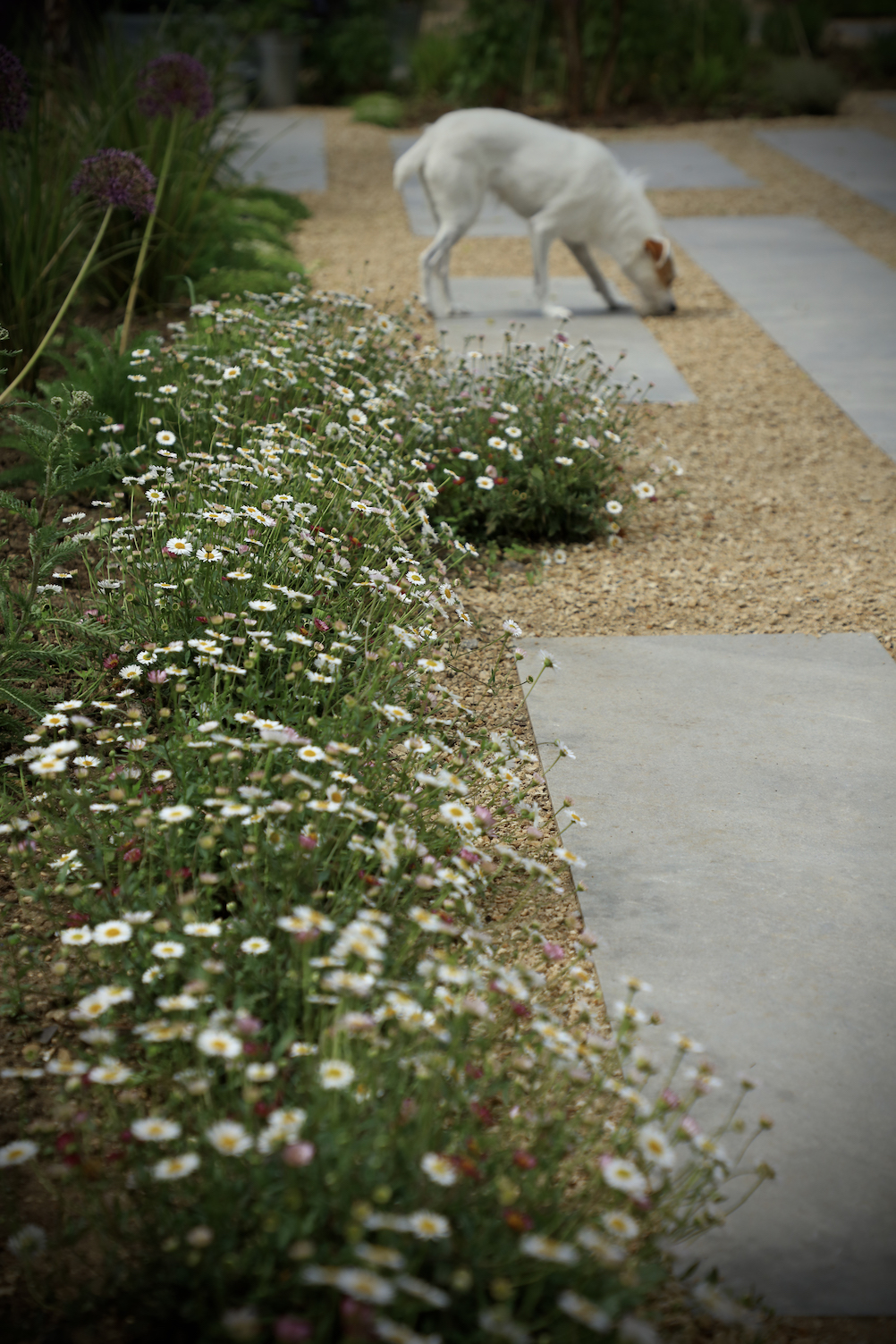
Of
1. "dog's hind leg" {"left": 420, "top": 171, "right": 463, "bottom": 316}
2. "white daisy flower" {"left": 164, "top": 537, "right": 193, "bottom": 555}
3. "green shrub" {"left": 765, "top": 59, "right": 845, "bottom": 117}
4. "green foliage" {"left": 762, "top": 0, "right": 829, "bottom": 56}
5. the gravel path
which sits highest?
"green foliage" {"left": 762, "top": 0, "right": 829, "bottom": 56}

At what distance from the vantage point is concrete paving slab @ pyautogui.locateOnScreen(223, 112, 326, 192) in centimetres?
959

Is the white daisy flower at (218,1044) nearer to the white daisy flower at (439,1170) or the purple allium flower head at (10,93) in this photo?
the white daisy flower at (439,1170)

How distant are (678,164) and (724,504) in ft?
23.6

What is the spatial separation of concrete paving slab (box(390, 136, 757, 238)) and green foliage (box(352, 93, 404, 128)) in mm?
557

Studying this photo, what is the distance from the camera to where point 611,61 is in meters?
12.0

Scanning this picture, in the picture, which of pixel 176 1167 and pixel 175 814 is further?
pixel 175 814

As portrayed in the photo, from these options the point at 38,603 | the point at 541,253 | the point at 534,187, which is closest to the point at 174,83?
the point at 534,187

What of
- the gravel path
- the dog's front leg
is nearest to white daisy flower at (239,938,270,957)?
the gravel path

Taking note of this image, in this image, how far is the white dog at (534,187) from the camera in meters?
6.04

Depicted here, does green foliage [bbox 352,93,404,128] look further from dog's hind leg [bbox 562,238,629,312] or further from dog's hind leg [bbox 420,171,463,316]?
dog's hind leg [bbox 420,171,463,316]

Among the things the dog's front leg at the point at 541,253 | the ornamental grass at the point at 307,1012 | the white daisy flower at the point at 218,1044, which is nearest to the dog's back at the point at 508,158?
the dog's front leg at the point at 541,253

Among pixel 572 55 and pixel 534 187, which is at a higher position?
pixel 572 55

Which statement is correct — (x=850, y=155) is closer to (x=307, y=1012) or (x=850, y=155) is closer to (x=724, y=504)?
(x=724, y=504)

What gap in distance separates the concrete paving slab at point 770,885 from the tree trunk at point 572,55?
9.94m
